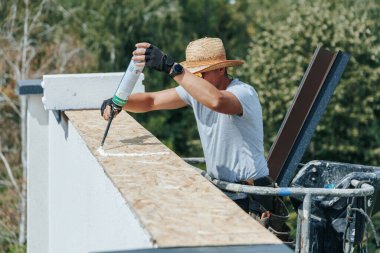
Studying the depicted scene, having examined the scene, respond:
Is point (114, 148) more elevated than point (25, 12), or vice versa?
point (114, 148)

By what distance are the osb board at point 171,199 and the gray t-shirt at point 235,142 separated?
12.3 inches

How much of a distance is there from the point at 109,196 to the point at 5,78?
52.0ft

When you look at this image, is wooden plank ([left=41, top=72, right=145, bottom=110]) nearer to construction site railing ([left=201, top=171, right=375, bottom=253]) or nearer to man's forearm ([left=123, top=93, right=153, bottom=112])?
man's forearm ([left=123, top=93, right=153, bottom=112])

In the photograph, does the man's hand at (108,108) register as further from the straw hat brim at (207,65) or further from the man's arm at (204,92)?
the man's arm at (204,92)

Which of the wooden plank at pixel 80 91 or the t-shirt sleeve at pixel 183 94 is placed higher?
the t-shirt sleeve at pixel 183 94

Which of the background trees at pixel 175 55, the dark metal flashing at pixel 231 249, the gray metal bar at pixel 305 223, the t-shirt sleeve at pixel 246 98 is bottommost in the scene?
the background trees at pixel 175 55

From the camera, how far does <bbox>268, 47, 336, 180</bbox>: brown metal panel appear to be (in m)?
5.71

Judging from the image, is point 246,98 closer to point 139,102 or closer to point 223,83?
point 223,83

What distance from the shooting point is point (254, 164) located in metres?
5.13

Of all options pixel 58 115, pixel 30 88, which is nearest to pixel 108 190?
pixel 58 115

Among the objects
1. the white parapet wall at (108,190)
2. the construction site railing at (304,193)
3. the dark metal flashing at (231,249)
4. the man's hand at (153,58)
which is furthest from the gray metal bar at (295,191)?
the dark metal flashing at (231,249)

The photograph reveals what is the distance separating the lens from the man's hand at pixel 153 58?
15.6 ft

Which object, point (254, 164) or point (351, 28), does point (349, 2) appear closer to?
point (351, 28)

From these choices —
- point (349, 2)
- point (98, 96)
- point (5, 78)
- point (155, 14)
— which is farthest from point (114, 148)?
point (155, 14)
